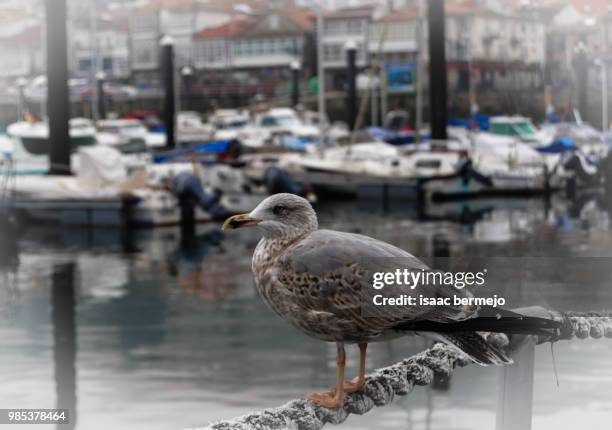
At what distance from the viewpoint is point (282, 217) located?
2.18 meters

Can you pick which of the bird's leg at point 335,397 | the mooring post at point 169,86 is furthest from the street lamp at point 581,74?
the bird's leg at point 335,397

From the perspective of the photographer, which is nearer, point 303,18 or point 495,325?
point 495,325

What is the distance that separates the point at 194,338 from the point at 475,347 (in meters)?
9.77

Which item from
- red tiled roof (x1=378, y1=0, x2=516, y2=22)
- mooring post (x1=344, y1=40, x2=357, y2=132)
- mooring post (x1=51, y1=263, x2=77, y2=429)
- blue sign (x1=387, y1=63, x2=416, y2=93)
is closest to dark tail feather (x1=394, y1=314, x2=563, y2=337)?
mooring post (x1=51, y1=263, x2=77, y2=429)

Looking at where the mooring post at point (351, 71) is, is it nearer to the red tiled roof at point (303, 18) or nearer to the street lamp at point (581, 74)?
the street lamp at point (581, 74)

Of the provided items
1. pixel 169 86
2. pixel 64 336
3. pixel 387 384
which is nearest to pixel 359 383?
pixel 387 384

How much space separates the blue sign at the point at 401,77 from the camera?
214 ft

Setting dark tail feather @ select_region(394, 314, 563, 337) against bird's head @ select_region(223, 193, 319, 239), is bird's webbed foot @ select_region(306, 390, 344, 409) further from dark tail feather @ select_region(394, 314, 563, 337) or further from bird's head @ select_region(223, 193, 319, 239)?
bird's head @ select_region(223, 193, 319, 239)

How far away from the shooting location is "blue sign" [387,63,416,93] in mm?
65350

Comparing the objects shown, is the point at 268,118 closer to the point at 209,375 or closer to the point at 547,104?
the point at 547,104

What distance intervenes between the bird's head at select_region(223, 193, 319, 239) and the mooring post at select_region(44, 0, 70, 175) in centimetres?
2317

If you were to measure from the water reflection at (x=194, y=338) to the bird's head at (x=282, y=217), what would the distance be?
26 centimetres

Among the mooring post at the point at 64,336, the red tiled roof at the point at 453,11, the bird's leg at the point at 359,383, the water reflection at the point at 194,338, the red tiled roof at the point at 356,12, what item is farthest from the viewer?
the red tiled roof at the point at 356,12

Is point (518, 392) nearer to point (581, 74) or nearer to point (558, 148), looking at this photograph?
point (558, 148)
